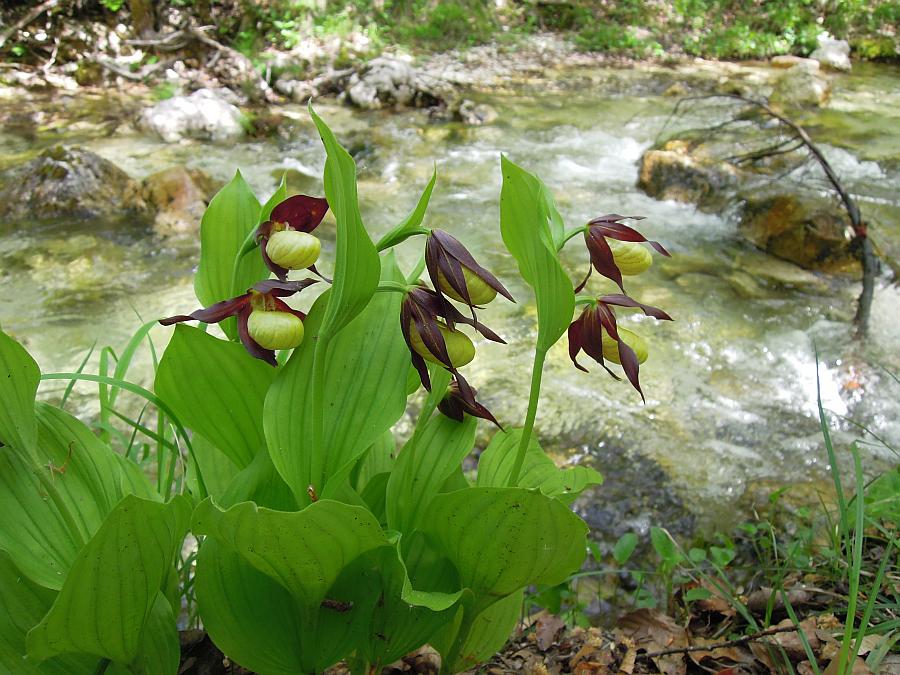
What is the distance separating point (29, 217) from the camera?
4.62m

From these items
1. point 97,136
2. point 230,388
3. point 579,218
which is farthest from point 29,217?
point 230,388

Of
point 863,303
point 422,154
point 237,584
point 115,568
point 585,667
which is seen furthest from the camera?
point 422,154

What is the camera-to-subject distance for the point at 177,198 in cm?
473

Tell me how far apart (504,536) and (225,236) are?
0.66m

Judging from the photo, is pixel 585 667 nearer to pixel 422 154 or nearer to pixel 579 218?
pixel 579 218

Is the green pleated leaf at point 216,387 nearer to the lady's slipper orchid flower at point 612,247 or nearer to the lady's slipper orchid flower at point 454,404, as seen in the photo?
the lady's slipper orchid flower at point 454,404

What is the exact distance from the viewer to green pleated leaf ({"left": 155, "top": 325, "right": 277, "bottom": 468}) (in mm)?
1080

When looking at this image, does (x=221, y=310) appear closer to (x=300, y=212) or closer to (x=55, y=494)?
(x=300, y=212)

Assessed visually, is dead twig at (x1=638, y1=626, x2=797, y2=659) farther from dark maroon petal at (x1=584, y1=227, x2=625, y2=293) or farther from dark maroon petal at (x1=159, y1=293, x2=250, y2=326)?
dark maroon petal at (x1=159, y1=293, x2=250, y2=326)

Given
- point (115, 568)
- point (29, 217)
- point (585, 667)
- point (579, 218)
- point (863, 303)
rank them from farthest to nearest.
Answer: point (579, 218), point (29, 217), point (863, 303), point (585, 667), point (115, 568)

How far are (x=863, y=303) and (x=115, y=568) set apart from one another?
370cm

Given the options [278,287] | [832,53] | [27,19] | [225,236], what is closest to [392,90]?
[27,19]

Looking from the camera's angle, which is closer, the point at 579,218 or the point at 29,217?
the point at 29,217

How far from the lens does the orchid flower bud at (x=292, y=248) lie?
0.95m
